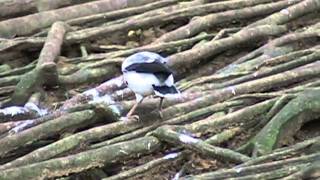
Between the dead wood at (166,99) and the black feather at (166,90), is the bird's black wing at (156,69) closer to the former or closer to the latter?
the black feather at (166,90)

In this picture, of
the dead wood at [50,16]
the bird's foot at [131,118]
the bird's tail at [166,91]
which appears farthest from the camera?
the dead wood at [50,16]

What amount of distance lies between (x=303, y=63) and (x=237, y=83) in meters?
0.68

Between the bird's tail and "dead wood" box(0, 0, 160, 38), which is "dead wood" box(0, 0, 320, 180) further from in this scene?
the bird's tail

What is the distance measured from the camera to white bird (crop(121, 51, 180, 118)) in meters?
5.38

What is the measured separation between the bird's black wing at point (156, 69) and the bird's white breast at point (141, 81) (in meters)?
0.03

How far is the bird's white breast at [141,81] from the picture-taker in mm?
5457

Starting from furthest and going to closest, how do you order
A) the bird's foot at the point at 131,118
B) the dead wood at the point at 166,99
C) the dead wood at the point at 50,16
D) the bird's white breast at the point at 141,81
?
the dead wood at the point at 50,16 < the bird's foot at the point at 131,118 < the bird's white breast at the point at 141,81 < the dead wood at the point at 166,99

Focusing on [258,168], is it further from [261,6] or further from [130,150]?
[261,6]

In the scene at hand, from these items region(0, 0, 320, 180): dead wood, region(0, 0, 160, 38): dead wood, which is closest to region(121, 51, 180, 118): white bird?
region(0, 0, 320, 180): dead wood

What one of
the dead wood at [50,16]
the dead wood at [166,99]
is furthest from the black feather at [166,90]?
the dead wood at [50,16]

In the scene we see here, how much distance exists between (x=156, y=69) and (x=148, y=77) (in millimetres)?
120

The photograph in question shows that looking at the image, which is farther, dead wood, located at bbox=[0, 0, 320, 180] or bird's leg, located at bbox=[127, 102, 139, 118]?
bird's leg, located at bbox=[127, 102, 139, 118]

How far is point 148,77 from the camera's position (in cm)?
547

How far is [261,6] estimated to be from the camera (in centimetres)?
792
